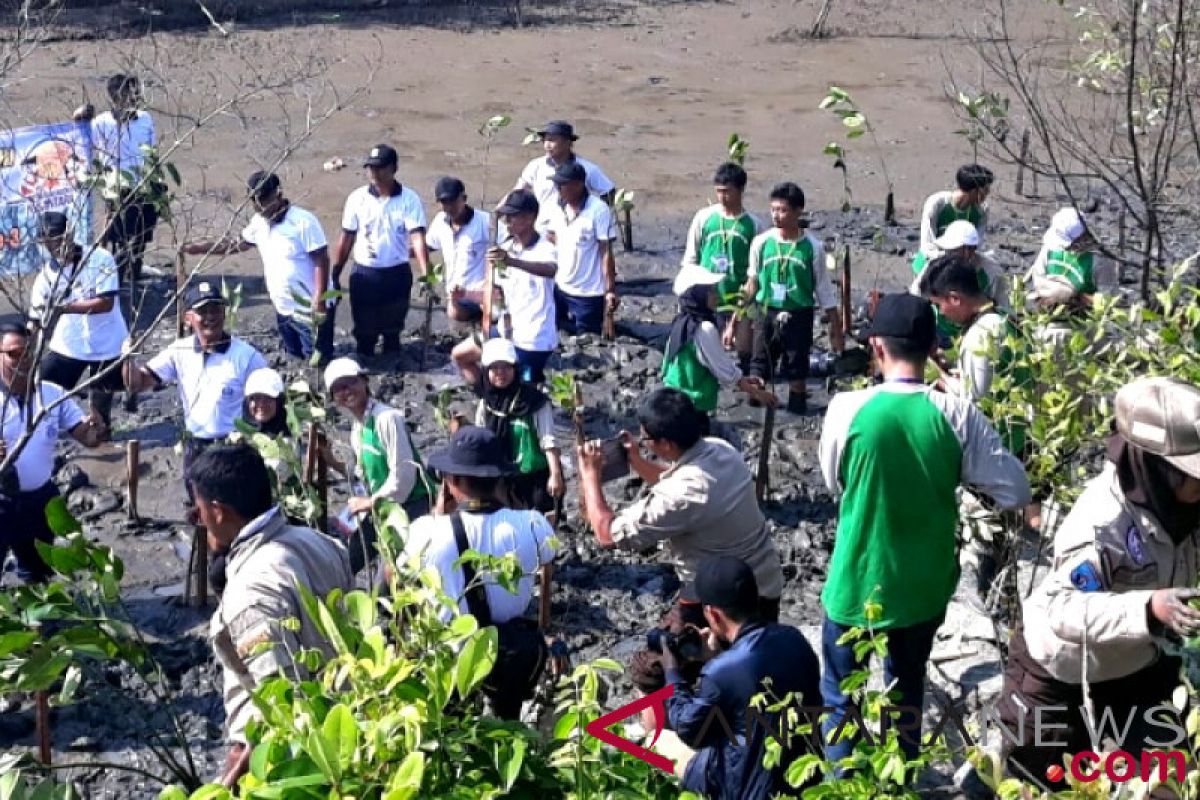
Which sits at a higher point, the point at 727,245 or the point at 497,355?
the point at 727,245

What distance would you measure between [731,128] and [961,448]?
14.6m

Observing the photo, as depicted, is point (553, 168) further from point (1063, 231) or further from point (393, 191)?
point (1063, 231)

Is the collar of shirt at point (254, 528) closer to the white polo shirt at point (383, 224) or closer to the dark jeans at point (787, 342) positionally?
the dark jeans at point (787, 342)

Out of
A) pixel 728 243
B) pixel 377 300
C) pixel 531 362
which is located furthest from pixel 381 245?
pixel 728 243

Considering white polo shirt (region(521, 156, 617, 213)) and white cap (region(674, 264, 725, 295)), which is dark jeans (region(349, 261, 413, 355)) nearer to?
white polo shirt (region(521, 156, 617, 213))

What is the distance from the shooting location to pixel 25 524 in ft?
26.0

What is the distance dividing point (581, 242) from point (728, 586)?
689cm

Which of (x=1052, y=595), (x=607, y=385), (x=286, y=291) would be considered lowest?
(x=607, y=385)

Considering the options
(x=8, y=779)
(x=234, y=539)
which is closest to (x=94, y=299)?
(x=234, y=539)

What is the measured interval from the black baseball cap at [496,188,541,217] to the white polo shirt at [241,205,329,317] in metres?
1.38

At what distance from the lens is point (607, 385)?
11.3m

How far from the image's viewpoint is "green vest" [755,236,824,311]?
33.6ft

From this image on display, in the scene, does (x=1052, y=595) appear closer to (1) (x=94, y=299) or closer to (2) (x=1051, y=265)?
(2) (x=1051, y=265)

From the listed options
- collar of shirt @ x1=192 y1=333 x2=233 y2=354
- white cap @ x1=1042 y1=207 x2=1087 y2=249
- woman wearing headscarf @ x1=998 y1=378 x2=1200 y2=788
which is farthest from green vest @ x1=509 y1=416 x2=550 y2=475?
woman wearing headscarf @ x1=998 y1=378 x2=1200 y2=788
